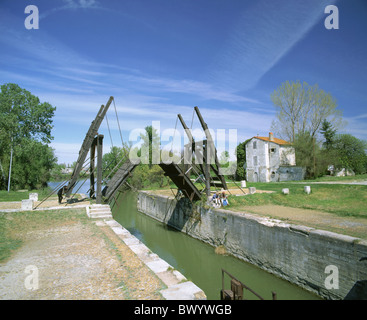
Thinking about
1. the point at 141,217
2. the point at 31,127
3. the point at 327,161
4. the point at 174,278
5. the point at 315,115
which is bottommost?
the point at 141,217

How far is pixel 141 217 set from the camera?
22.3 m

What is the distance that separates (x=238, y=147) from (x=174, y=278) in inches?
1323

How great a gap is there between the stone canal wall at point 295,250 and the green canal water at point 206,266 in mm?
357

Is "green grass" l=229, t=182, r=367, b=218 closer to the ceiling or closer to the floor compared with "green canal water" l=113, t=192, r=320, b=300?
closer to the ceiling

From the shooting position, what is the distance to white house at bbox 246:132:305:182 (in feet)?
92.7

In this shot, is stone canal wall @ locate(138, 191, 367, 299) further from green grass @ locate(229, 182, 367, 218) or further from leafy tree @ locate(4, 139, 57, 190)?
Result: leafy tree @ locate(4, 139, 57, 190)

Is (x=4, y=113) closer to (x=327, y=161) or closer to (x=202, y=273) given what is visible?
(x=202, y=273)

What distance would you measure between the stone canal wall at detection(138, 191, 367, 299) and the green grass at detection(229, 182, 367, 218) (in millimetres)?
2091

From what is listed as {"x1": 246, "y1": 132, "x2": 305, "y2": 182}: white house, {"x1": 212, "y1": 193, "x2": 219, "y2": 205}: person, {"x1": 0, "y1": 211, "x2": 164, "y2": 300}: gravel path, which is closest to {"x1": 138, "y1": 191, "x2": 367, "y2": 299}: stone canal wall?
{"x1": 212, "y1": 193, "x2": 219, "y2": 205}: person

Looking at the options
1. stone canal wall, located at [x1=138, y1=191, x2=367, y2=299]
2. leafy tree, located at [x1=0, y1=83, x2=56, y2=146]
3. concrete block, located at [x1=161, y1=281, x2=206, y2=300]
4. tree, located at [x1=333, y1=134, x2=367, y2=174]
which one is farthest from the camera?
tree, located at [x1=333, y1=134, x2=367, y2=174]

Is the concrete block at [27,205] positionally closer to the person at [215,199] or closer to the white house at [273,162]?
the person at [215,199]

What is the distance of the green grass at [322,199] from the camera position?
1129 centimetres

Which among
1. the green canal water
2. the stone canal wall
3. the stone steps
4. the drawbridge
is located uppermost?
the drawbridge
